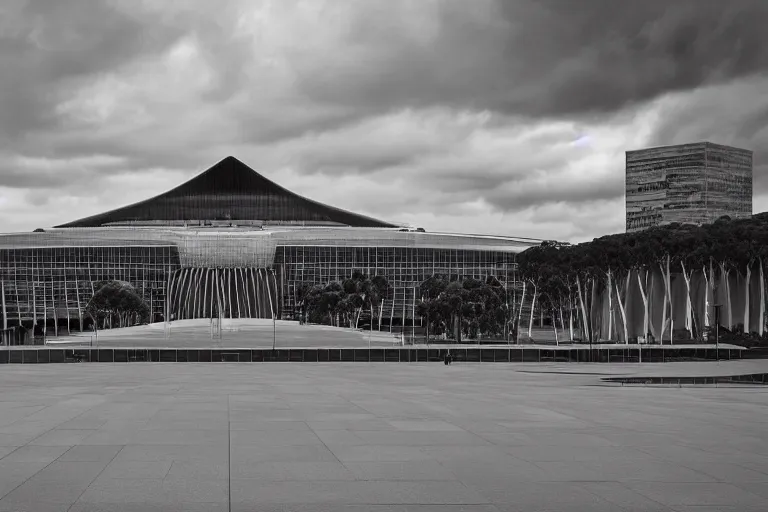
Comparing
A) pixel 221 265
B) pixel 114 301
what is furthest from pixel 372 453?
pixel 221 265

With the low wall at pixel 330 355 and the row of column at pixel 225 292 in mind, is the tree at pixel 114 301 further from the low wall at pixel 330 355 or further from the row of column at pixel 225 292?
the low wall at pixel 330 355

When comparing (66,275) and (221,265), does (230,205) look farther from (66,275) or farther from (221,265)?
(66,275)

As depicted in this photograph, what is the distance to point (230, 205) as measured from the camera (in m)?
178

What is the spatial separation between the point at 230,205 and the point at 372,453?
16609 centimetres

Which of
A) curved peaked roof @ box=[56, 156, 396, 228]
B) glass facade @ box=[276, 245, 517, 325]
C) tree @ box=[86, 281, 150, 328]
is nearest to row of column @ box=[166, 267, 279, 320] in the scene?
glass facade @ box=[276, 245, 517, 325]

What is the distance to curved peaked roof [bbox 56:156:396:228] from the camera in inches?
6831

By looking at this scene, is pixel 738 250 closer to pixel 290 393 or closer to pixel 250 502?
pixel 290 393

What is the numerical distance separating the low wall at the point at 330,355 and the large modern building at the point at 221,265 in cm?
7052

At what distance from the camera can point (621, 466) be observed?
14.4m

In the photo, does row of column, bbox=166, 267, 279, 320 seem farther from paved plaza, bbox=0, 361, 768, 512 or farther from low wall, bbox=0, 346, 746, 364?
paved plaza, bbox=0, 361, 768, 512

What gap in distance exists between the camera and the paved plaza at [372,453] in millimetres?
11680

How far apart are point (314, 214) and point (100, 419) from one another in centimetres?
15468

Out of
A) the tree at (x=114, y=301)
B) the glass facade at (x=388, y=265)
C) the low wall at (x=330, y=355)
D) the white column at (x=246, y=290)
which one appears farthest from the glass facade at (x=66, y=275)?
the low wall at (x=330, y=355)

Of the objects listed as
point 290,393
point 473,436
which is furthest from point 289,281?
point 473,436
